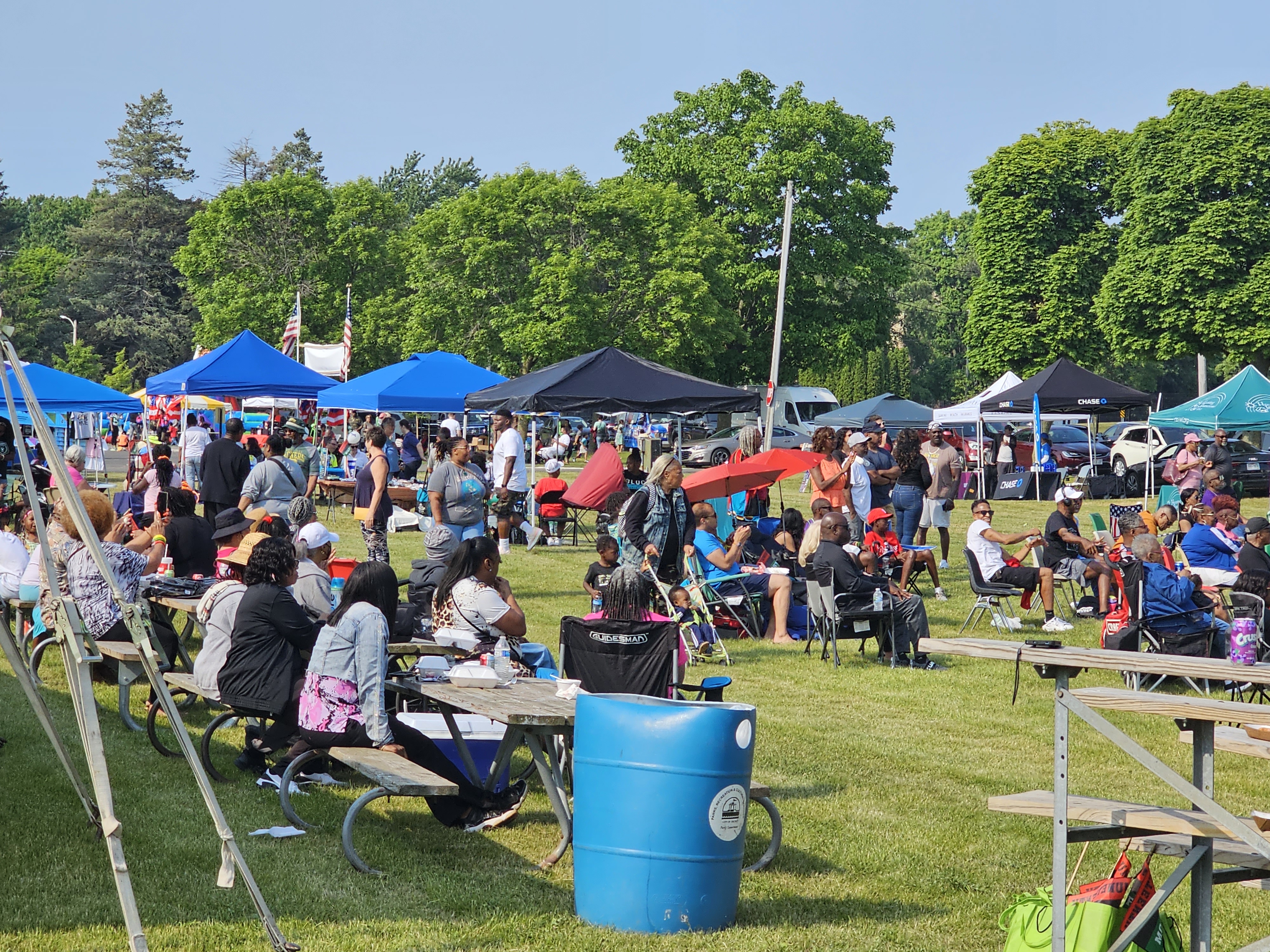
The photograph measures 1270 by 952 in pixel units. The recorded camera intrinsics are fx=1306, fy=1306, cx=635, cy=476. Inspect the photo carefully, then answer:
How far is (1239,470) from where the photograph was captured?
27.2 meters

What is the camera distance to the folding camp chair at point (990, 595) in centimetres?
1227

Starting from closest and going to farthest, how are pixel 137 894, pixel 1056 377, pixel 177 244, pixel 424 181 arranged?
pixel 137 894, pixel 1056 377, pixel 177 244, pixel 424 181

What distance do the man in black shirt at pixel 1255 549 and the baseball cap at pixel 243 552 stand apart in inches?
327

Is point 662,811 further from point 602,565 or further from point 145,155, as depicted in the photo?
point 145,155

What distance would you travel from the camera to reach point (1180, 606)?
1013 cm

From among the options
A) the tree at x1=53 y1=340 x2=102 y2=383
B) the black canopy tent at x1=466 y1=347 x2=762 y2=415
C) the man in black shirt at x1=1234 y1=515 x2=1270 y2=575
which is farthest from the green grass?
the tree at x1=53 y1=340 x2=102 y2=383

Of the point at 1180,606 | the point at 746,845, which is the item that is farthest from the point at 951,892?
the point at 1180,606

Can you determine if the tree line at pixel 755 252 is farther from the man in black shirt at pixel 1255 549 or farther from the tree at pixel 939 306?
the man in black shirt at pixel 1255 549

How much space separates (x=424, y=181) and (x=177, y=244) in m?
34.7

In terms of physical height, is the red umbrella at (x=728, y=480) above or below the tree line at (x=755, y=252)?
below

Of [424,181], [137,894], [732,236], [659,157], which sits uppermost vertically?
[424,181]

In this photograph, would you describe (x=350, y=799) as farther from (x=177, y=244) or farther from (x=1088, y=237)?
(x=177, y=244)

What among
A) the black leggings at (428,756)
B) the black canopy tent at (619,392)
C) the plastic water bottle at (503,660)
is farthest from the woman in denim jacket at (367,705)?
the black canopy tent at (619,392)

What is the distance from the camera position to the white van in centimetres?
4322
